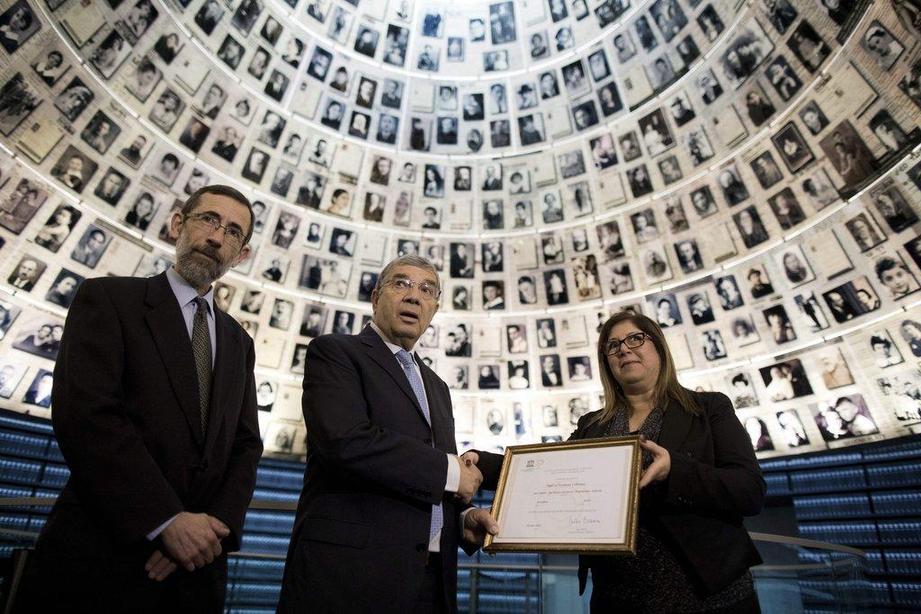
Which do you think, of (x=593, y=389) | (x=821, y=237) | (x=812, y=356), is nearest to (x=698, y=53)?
(x=821, y=237)

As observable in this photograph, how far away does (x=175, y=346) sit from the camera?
2980mm

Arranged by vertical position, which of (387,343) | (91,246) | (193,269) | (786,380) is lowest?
(387,343)

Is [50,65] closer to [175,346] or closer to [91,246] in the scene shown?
[91,246]

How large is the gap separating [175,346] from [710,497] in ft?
9.04

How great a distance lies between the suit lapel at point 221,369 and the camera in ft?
9.75

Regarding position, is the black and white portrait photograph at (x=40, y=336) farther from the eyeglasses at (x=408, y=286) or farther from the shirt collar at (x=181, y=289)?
the eyeglasses at (x=408, y=286)

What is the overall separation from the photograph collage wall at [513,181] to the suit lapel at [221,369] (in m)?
9.74

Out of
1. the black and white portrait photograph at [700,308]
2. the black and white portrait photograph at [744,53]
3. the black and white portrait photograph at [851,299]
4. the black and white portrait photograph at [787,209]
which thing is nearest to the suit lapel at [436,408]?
the black and white portrait photograph at [851,299]

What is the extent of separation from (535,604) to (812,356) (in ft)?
32.0

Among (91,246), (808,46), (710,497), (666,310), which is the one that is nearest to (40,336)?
(91,246)

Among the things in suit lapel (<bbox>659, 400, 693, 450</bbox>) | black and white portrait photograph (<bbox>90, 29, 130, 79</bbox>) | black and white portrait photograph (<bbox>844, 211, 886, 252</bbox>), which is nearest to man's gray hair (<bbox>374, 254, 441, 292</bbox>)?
suit lapel (<bbox>659, 400, 693, 450</bbox>)

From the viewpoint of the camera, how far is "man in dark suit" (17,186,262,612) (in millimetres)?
2441

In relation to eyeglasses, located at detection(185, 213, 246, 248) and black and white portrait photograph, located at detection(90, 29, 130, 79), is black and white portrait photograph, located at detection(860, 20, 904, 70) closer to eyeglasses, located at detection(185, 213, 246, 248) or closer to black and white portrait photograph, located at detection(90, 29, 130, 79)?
eyeglasses, located at detection(185, 213, 246, 248)

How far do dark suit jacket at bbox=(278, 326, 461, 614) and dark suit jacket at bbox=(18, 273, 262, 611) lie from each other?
418mm
